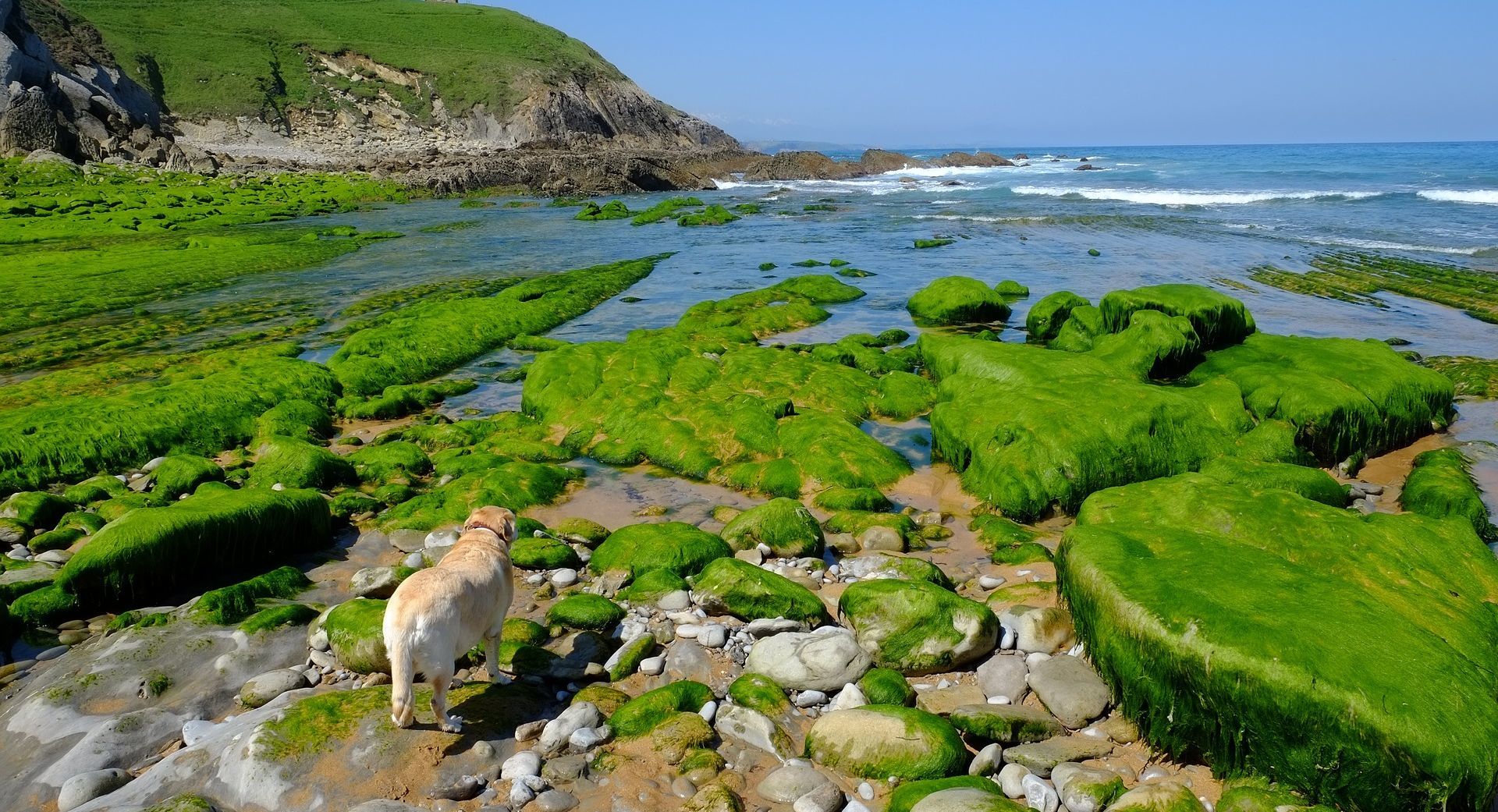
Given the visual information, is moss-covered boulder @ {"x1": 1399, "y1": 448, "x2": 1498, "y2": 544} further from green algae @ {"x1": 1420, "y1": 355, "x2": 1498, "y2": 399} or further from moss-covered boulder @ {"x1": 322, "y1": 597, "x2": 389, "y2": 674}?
moss-covered boulder @ {"x1": 322, "y1": 597, "x2": 389, "y2": 674}

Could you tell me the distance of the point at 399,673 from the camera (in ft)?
14.8

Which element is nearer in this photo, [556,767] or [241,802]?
[241,802]

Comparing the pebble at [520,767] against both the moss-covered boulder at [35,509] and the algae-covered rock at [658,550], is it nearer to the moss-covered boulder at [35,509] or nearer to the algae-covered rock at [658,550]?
the algae-covered rock at [658,550]

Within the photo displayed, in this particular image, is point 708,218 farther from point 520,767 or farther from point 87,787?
point 87,787

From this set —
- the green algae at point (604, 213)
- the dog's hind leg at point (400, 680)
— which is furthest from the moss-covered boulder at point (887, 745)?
the green algae at point (604, 213)

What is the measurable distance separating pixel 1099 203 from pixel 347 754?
52.1 meters

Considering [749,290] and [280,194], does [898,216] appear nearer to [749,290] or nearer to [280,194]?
[749,290]

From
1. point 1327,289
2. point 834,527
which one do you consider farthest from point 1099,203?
point 834,527

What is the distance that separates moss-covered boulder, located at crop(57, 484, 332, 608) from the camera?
658cm

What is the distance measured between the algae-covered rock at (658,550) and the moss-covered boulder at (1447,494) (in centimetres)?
680

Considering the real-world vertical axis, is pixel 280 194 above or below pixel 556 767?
above

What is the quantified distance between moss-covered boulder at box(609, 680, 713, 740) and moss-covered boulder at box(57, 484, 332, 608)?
4.38m

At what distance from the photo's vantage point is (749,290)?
22453mm

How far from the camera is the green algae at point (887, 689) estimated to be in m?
5.39
